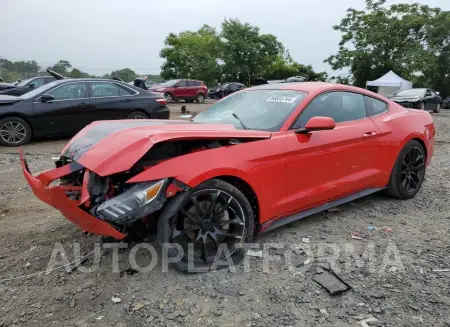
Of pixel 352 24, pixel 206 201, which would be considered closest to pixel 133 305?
pixel 206 201

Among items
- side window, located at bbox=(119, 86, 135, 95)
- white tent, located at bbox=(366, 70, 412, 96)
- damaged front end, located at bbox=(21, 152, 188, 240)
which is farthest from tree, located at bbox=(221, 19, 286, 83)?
damaged front end, located at bbox=(21, 152, 188, 240)

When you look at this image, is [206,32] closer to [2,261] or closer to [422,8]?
[422,8]

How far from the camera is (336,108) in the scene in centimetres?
379

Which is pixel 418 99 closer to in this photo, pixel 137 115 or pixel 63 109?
pixel 137 115

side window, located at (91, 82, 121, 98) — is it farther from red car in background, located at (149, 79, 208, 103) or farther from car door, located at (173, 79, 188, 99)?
car door, located at (173, 79, 188, 99)

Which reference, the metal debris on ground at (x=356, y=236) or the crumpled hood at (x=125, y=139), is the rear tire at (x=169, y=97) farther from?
the metal debris on ground at (x=356, y=236)

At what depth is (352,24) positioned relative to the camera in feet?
120

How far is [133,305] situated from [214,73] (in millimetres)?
38579

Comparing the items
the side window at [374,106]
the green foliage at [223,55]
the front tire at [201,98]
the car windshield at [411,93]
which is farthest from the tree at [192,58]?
the side window at [374,106]

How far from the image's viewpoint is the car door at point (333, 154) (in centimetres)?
324

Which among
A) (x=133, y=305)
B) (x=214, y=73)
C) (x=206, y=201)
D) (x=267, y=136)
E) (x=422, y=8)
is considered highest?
(x=422, y=8)

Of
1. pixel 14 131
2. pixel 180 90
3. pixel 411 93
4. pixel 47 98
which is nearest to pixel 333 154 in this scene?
pixel 47 98

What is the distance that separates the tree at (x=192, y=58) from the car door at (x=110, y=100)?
31.3 m

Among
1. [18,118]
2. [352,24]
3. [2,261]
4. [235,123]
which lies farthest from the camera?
[352,24]
